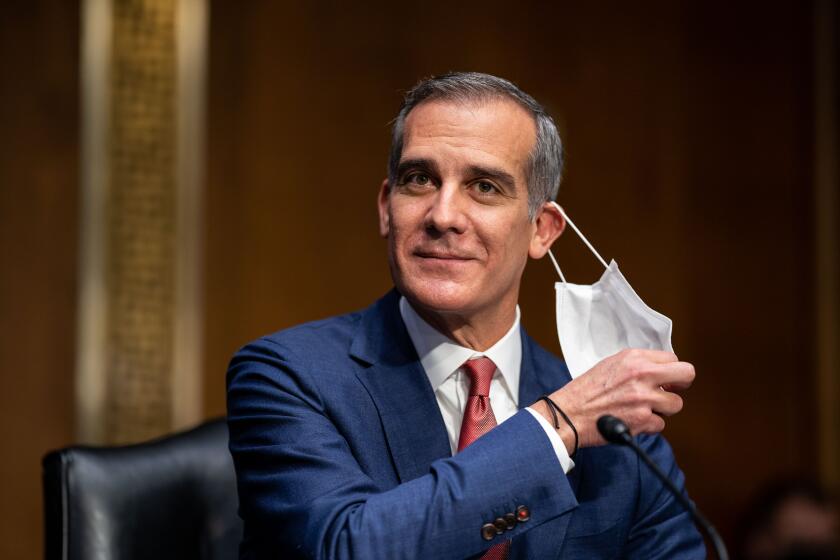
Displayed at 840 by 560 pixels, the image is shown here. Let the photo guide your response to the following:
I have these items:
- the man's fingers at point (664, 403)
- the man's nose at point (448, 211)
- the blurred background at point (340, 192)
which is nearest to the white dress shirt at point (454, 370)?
the man's nose at point (448, 211)

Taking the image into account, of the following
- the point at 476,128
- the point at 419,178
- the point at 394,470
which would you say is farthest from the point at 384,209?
the point at 394,470

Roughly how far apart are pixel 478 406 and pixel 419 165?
0.40m

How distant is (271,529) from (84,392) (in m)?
1.88

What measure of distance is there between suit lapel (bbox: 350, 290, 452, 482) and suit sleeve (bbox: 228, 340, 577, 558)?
97mm

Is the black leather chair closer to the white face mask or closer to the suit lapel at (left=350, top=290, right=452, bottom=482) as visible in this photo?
the suit lapel at (left=350, top=290, right=452, bottom=482)

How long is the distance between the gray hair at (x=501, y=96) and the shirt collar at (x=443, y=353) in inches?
9.0

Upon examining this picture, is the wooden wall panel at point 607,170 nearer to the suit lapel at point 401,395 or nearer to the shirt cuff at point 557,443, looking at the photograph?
the suit lapel at point 401,395

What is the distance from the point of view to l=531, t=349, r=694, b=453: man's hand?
165cm

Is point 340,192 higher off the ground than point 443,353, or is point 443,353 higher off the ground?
point 340,192

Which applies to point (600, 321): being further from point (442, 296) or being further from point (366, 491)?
point (366, 491)

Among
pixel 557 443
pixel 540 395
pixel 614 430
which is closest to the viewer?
pixel 614 430

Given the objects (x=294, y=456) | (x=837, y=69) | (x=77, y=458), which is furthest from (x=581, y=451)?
(x=837, y=69)

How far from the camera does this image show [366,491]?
5.51 feet

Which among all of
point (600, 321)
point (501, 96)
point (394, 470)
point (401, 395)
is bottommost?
point (394, 470)
